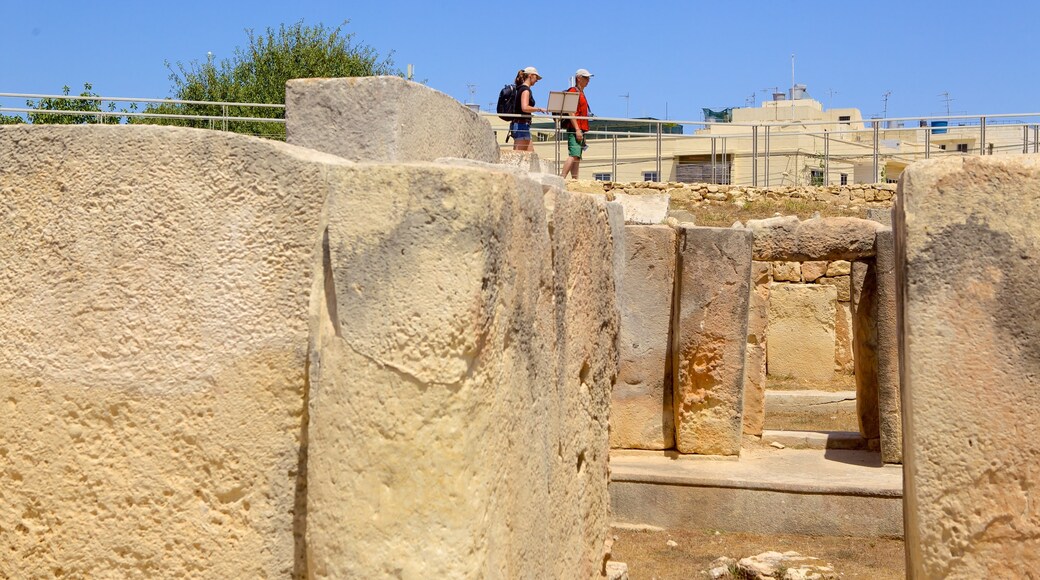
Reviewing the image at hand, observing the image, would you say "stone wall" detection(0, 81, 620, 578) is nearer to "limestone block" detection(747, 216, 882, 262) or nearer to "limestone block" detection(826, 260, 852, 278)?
"limestone block" detection(747, 216, 882, 262)

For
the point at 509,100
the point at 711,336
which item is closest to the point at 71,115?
the point at 509,100

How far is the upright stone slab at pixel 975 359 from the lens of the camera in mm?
2879

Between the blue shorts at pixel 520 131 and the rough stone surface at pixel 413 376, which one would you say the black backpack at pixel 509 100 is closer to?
the blue shorts at pixel 520 131

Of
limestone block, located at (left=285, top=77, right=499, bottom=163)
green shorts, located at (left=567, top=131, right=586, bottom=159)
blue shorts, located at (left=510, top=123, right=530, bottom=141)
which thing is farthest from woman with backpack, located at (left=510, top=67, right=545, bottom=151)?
limestone block, located at (left=285, top=77, right=499, bottom=163)

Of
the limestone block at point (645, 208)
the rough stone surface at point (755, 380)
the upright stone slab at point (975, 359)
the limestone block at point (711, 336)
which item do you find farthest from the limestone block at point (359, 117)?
the limestone block at point (645, 208)

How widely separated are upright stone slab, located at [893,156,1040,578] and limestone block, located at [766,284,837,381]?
33.8 ft

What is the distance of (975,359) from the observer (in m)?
2.89

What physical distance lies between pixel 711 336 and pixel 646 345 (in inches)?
19.1

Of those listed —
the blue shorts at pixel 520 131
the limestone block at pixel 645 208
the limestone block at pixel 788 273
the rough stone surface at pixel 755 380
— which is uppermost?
the blue shorts at pixel 520 131

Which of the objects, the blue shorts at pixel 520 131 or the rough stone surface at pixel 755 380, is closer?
the rough stone surface at pixel 755 380

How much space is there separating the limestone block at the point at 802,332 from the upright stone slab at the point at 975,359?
406 inches

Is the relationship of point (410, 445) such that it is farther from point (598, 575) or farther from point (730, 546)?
point (730, 546)

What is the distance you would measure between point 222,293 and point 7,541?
78 cm

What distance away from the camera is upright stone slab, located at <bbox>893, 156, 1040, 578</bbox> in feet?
9.45
